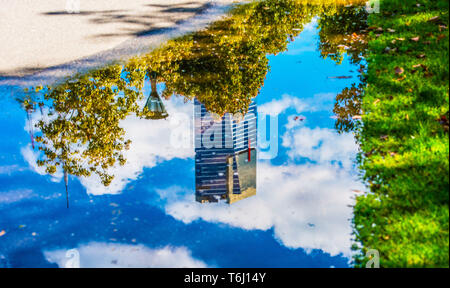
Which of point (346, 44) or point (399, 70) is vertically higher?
point (346, 44)

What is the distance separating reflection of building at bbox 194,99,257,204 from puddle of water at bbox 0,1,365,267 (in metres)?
0.02

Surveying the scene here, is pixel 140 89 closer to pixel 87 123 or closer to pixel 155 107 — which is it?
pixel 155 107

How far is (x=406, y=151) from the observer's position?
13.8ft

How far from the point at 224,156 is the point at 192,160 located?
36cm

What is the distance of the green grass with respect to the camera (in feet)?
10.7

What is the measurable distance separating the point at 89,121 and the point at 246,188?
2357 mm

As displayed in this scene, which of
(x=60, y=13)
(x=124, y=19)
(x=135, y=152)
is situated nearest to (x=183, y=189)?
(x=135, y=152)

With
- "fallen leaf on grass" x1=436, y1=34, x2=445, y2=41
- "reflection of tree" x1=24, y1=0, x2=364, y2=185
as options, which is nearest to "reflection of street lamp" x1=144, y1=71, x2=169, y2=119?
"reflection of tree" x1=24, y1=0, x2=364, y2=185

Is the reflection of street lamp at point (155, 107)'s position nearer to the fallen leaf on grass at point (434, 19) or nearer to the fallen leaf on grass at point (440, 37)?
the fallen leaf on grass at point (440, 37)

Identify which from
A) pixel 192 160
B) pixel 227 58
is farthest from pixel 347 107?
pixel 227 58

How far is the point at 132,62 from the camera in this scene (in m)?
6.93

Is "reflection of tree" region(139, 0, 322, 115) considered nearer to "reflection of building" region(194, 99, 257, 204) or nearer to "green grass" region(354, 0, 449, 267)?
"reflection of building" region(194, 99, 257, 204)
